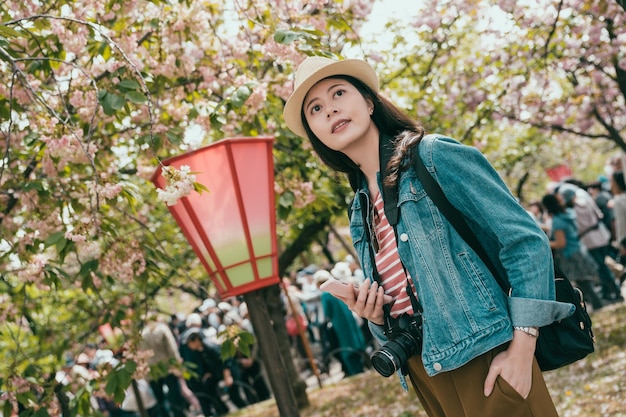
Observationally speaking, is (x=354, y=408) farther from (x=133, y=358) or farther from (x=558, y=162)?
(x=558, y=162)

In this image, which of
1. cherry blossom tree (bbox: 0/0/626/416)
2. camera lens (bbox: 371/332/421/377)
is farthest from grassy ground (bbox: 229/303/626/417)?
camera lens (bbox: 371/332/421/377)

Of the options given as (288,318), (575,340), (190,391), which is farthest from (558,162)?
(575,340)

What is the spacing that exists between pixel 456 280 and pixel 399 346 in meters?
0.25

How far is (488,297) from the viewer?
6.00 ft

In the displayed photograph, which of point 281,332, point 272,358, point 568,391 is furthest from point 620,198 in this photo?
point 272,358

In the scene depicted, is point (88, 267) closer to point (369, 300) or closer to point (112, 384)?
point (112, 384)

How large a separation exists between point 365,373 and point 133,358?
6.04m

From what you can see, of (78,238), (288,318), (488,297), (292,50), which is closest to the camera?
(488,297)

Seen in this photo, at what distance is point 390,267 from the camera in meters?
2.05

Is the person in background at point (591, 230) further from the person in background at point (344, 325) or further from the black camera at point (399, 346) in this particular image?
the black camera at point (399, 346)

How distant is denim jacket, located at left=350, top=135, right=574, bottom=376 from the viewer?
179 cm

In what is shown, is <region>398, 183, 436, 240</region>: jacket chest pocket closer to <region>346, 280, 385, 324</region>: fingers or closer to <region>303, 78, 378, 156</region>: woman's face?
<region>346, 280, 385, 324</region>: fingers

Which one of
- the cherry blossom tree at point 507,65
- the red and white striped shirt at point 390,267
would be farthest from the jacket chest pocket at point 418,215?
the cherry blossom tree at point 507,65

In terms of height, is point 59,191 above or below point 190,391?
above
